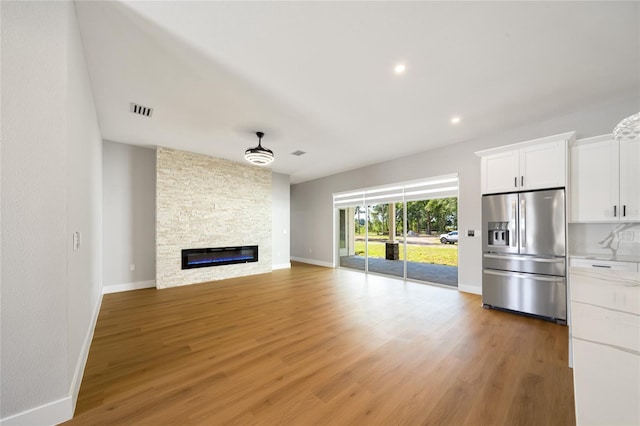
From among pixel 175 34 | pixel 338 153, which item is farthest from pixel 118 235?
pixel 338 153

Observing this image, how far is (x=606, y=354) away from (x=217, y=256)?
659 cm

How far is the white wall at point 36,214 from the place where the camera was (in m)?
1.55

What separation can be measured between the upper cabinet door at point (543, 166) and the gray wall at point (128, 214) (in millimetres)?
7234

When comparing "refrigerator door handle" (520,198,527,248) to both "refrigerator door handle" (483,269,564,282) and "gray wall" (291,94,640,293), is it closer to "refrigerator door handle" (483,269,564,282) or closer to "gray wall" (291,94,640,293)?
"refrigerator door handle" (483,269,564,282)

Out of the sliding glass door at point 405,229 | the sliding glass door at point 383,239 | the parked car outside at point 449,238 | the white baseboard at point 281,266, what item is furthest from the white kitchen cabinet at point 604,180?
the white baseboard at point 281,266

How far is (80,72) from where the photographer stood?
2344 millimetres

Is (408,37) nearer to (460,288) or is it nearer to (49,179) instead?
(49,179)

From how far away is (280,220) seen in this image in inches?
318

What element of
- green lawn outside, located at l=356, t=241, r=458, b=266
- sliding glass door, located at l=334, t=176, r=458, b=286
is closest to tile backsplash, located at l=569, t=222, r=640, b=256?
sliding glass door, located at l=334, t=176, r=458, b=286

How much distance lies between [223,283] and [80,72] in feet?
15.3

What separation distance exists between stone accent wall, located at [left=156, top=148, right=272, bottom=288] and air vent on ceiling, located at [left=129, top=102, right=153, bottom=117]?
A: 1.80 metres

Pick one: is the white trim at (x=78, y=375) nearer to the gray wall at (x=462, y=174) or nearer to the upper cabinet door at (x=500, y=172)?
the upper cabinet door at (x=500, y=172)

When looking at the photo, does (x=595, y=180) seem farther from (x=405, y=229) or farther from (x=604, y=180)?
(x=405, y=229)

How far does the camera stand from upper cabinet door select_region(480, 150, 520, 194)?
396 centimetres
